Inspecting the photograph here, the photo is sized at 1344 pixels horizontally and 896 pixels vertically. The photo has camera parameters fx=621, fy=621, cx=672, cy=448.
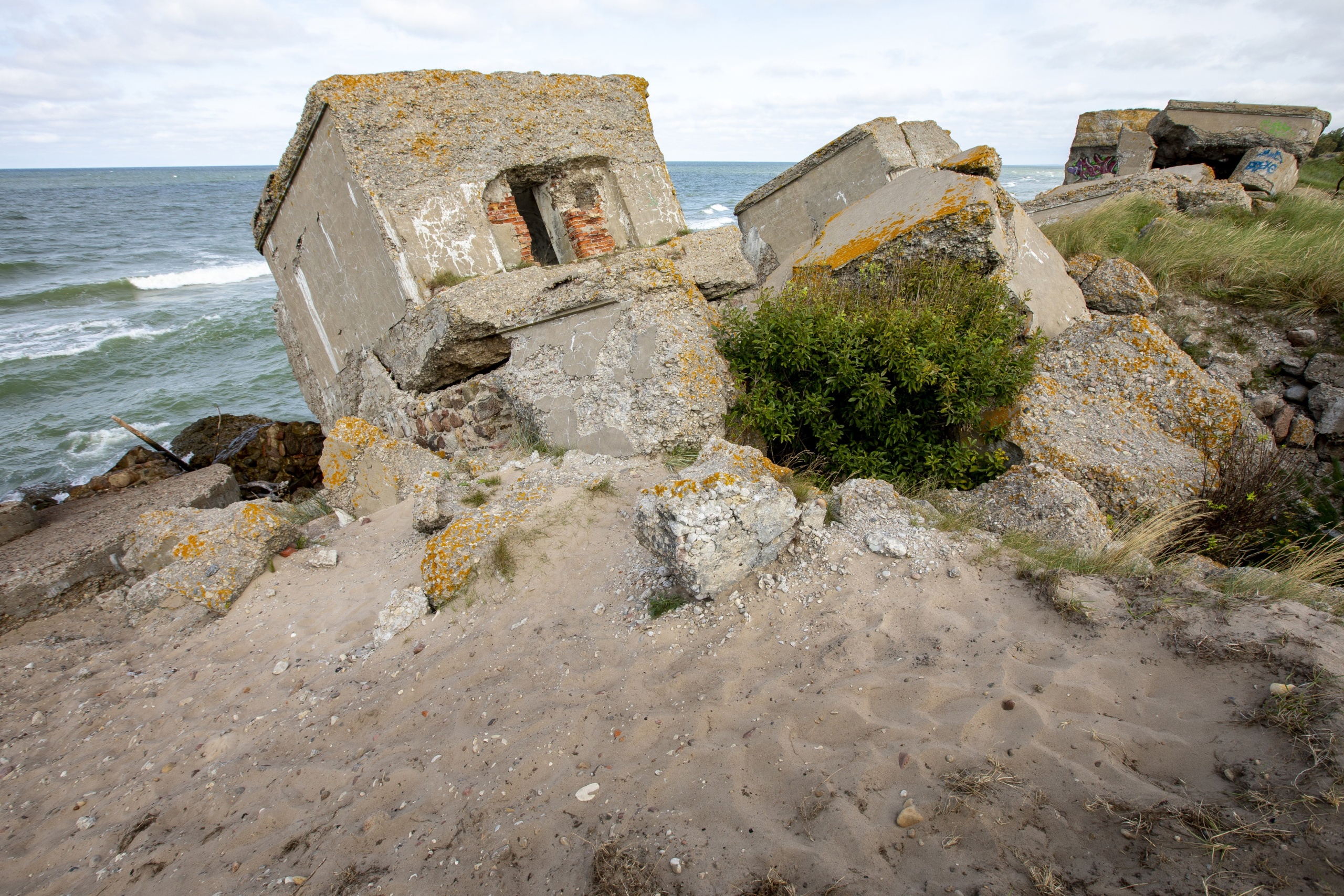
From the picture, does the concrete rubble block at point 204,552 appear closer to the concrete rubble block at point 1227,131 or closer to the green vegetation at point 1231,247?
the green vegetation at point 1231,247

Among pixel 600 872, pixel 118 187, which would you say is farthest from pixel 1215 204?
pixel 118 187

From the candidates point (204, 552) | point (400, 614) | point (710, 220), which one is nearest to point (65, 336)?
point (204, 552)

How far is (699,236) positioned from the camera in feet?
23.2

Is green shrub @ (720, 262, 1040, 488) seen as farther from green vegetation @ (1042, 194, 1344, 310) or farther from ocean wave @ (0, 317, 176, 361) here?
ocean wave @ (0, 317, 176, 361)

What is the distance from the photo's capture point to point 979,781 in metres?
2.13

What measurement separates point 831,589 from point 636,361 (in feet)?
8.08

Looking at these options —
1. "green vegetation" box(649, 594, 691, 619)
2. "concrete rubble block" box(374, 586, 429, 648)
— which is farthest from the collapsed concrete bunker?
"concrete rubble block" box(374, 586, 429, 648)

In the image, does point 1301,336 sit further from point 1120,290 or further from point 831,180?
point 831,180

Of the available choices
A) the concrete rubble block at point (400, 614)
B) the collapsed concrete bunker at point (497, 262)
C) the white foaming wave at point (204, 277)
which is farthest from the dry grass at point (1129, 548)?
the white foaming wave at point (204, 277)

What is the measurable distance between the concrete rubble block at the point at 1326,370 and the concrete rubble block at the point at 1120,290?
48.8 inches

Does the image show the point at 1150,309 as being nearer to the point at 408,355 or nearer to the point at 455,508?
the point at 455,508

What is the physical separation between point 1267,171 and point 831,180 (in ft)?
25.8

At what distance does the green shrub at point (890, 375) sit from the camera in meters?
4.37

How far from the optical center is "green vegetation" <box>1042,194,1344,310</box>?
558cm
